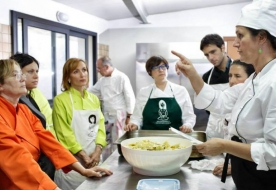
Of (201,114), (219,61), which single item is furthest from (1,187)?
(201,114)

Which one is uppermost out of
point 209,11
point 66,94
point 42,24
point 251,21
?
point 209,11

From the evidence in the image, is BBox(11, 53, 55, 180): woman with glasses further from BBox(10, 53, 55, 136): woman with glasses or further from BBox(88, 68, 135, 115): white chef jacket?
BBox(88, 68, 135, 115): white chef jacket

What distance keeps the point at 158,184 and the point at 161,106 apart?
1181 millimetres

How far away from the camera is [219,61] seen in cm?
231

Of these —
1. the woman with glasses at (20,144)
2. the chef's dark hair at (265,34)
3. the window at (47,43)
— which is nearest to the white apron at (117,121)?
the window at (47,43)

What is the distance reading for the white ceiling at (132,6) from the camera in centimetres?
423

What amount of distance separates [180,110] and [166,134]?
22.4 inches

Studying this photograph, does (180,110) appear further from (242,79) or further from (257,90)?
(257,90)

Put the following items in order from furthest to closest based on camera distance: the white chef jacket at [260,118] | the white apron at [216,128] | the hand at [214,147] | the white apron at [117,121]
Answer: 1. the white apron at [117,121]
2. the white apron at [216,128]
3. the hand at [214,147]
4. the white chef jacket at [260,118]

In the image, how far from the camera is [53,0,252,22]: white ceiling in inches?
167

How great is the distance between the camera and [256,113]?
112cm

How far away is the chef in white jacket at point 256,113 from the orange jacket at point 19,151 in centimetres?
76

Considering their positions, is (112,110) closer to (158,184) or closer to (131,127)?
(131,127)

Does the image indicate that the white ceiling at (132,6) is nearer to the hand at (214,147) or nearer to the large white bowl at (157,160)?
the large white bowl at (157,160)
